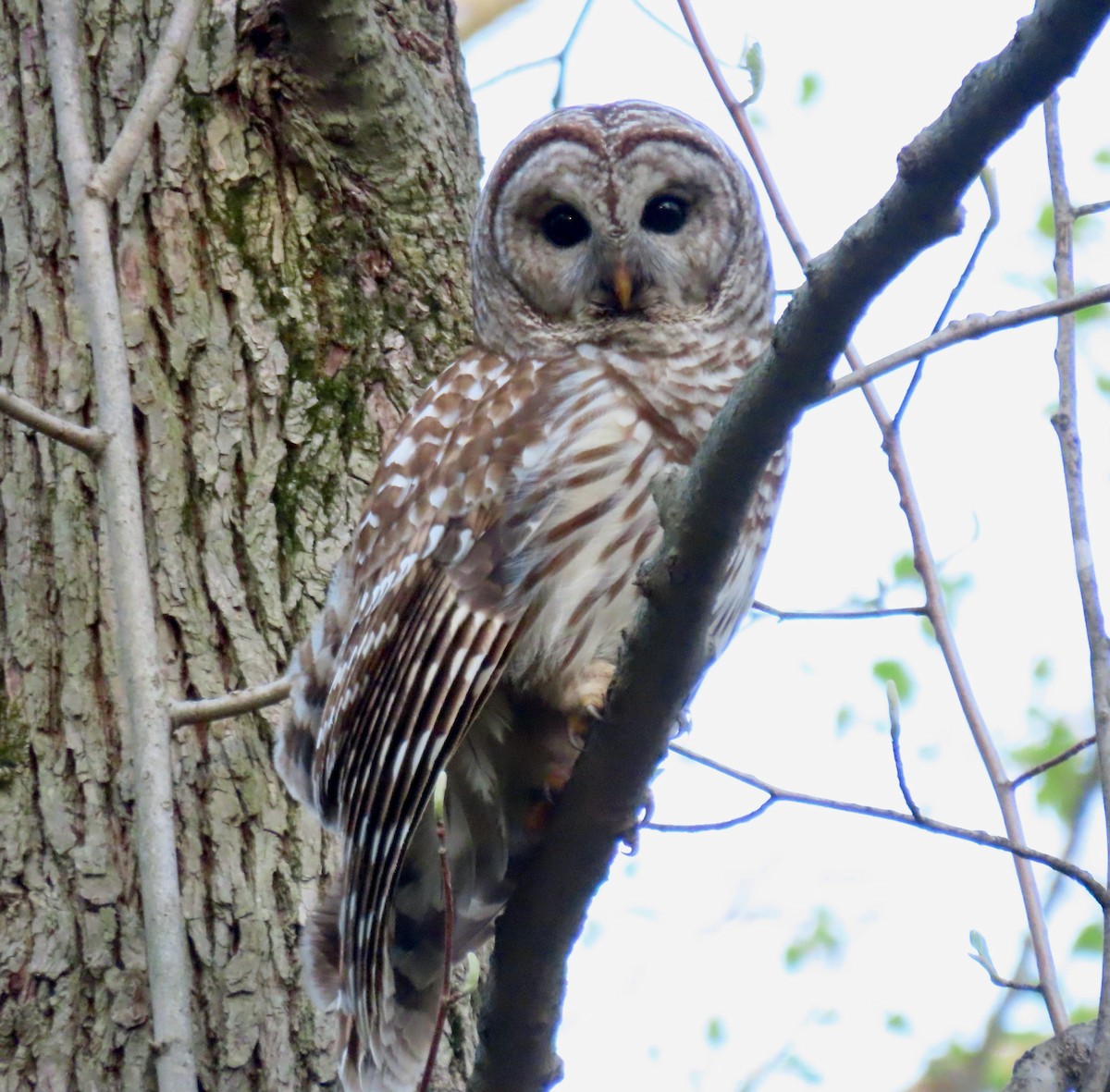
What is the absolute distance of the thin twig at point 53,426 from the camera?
7.75 feet

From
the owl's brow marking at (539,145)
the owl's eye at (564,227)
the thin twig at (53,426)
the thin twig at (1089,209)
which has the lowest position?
the thin twig at (53,426)

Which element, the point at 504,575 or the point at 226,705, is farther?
the point at 504,575

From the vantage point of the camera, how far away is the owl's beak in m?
3.22

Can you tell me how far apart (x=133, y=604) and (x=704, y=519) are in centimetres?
98

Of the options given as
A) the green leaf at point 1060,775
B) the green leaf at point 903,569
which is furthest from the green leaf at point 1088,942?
the green leaf at point 903,569

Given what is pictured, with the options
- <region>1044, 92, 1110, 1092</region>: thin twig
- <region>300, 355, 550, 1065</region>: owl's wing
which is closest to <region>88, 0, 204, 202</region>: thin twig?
<region>300, 355, 550, 1065</region>: owl's wing

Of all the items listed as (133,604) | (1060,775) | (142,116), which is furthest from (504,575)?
(1060,775)

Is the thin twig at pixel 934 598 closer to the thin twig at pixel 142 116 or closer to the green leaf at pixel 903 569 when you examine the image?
the thin twig at pixel 142 116

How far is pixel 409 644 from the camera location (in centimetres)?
273

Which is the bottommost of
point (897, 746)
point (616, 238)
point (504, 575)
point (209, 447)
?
point (897, 746)

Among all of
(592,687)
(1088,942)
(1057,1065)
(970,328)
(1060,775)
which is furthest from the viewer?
(1060,775)

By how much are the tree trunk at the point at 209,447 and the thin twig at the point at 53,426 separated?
770mm

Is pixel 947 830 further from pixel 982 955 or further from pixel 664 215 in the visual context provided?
pixel 664 215

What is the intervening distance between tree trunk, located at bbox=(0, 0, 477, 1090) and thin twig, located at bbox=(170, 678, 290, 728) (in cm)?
44
